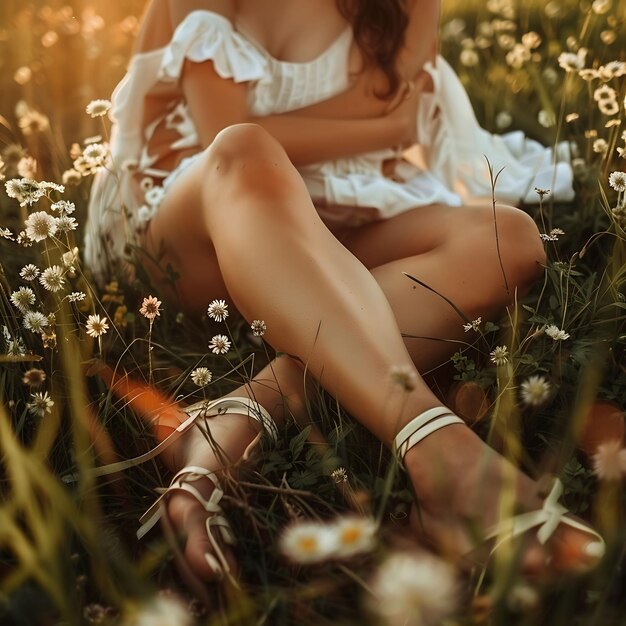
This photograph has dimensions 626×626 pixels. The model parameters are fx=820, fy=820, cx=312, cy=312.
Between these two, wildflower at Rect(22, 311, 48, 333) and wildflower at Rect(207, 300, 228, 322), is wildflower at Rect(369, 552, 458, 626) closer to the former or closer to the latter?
wildflower at Rect(207, 300, 228, 322)

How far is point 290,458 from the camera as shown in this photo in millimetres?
1240

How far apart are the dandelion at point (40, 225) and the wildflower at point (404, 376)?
0.61 meters

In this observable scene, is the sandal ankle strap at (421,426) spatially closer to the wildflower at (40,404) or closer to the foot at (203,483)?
the foot at (203,483)

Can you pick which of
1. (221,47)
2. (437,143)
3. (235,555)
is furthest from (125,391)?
(437,143)

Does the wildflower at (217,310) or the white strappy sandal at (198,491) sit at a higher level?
the wildflower at (217,310)

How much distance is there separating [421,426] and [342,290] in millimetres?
236

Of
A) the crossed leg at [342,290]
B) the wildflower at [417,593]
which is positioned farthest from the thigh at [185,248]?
the wildflower at [417,593]

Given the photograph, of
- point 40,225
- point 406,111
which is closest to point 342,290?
point 40,225

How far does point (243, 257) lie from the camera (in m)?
1.26

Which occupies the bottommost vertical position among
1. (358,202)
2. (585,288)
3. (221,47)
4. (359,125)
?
(585,288)

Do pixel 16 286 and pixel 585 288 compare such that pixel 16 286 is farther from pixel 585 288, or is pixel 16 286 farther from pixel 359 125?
pixel 585 288

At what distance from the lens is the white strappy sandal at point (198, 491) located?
0.98 meters

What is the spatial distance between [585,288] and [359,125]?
611 millimetres

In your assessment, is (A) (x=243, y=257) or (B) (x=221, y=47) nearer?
(A) (x=243, y=257)
